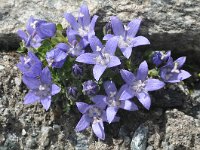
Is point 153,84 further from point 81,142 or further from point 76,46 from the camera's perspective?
point 81,142

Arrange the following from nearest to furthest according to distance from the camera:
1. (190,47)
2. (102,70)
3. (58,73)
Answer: (102,70)
(58,73)
(190,47)

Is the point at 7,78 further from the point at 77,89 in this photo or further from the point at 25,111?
the point at 77,89

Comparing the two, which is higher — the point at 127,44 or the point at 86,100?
the point at 127,44

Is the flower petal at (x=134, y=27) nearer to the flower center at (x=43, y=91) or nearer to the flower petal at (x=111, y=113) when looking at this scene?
the flower petal at (x=111, y=113)

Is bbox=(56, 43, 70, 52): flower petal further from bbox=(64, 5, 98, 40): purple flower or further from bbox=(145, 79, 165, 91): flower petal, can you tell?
bbox=(145, 79, 165, 91): flower petal

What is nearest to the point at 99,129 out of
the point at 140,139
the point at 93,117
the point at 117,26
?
the point at 93,117

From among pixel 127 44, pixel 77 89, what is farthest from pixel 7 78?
pixel 127 44
